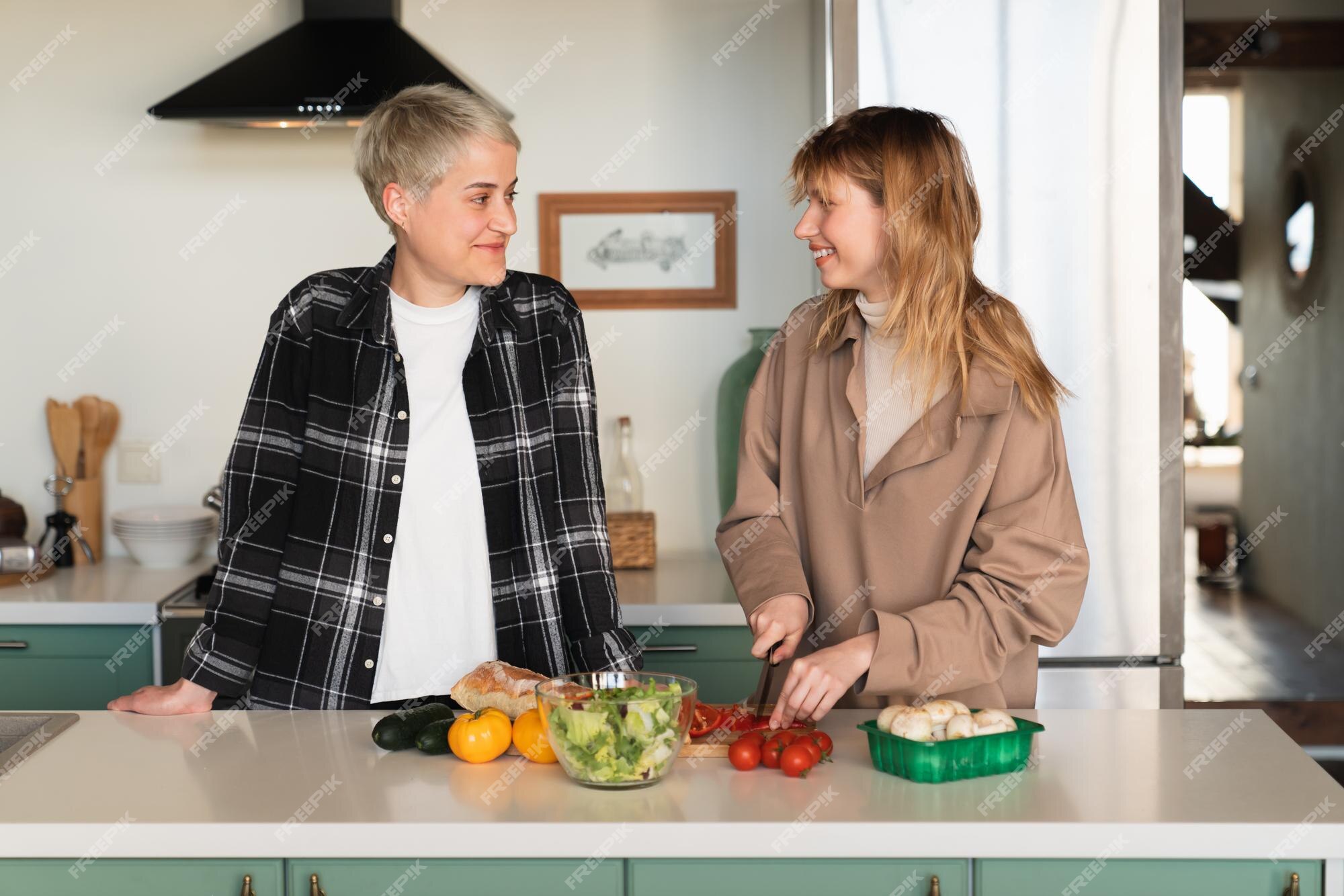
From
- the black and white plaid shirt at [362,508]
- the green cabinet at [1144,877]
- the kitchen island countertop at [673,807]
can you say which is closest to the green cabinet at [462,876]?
the kitchen island countertop at [673,807]

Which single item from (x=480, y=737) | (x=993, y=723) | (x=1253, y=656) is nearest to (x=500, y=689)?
(x=480, y=737)

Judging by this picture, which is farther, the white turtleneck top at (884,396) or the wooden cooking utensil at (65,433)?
the wooden cooking utensil at (65,433)

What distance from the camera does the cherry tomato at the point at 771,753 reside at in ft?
4.76

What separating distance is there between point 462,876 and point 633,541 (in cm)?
184

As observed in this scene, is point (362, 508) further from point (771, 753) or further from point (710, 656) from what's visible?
point (710, 656)

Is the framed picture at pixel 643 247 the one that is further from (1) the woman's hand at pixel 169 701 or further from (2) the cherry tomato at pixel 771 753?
(2) the cherry tomato at pixel 771 753

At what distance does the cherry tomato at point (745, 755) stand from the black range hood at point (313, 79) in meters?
1.59

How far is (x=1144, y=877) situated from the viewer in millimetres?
1301

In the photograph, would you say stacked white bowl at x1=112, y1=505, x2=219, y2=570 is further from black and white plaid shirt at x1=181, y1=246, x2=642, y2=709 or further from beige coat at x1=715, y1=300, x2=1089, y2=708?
beige coat at x1=715, y1=300, x2=1089, y2=708

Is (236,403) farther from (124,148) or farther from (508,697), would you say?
(508,697)

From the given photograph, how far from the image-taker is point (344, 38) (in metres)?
2.85

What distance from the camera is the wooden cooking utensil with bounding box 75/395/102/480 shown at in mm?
3270

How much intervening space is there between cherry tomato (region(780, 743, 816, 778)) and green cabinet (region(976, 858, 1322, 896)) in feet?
0.71

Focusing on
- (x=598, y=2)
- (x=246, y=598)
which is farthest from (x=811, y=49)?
(x=246, y=598)
